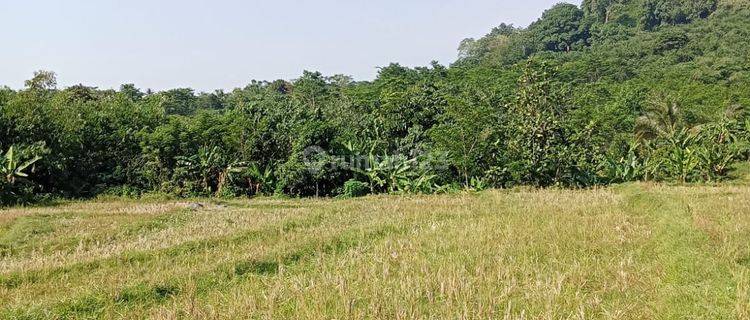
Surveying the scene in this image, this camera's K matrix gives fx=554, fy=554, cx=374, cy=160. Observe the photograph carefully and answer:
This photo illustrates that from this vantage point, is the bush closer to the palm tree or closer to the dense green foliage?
the dense green foliage

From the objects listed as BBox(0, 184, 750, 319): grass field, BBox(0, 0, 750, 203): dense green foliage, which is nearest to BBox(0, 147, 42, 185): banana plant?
BBox(0, 0, 750, 203): dense green foliage

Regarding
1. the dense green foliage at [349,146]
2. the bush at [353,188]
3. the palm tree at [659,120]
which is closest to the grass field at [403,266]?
the dense green foliage at [349,146]

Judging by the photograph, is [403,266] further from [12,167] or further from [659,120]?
[659,120]

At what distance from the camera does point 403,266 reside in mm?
7367

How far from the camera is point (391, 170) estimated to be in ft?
79.5

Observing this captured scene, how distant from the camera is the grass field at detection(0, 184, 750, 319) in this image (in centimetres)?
561

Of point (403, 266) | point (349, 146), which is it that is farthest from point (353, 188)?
point (403, 266)

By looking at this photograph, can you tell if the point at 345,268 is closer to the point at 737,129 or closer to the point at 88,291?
the point at 88,291

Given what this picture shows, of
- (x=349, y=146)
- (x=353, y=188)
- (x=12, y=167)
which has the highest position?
(x=349, y=146)

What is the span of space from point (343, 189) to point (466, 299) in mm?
19157

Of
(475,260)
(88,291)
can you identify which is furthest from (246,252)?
(475,260)

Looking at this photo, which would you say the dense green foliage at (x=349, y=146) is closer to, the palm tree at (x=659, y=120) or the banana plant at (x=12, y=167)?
the palm tree at (x=659, y=120)

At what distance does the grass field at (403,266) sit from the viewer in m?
5.61

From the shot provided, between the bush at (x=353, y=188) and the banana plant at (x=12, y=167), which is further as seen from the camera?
the bush at (x=353, y=188)
